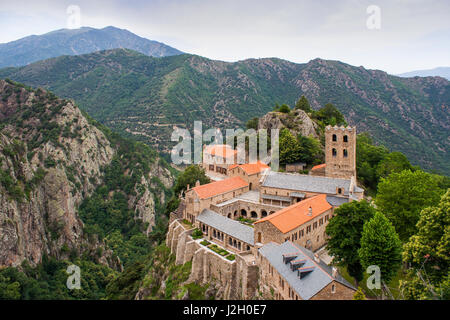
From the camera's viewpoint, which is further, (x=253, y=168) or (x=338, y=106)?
(x=338, y=106)

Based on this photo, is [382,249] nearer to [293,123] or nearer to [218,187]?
[218,187]

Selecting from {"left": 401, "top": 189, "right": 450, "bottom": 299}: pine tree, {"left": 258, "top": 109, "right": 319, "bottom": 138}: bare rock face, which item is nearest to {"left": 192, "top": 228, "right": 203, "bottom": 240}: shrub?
{"left": 401, "top": 189, "right": 450, "bottom": 299}: pine tree

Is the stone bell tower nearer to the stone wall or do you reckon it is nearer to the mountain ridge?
the stone wall

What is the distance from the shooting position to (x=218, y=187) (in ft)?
155

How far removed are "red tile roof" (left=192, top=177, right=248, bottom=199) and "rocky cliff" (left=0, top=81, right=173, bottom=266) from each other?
4128 cm

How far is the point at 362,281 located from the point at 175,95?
16769cm

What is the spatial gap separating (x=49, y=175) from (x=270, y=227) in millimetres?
74365

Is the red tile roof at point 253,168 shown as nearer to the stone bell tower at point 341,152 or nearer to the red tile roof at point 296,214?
the stone bell tower at point 341,152

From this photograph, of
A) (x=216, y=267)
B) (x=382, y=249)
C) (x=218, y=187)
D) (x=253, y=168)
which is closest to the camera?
(x=382, y=249)

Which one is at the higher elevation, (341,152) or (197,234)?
(341,152)

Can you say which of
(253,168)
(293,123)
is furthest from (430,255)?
(293,123)

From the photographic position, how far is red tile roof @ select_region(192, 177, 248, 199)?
4462 cm

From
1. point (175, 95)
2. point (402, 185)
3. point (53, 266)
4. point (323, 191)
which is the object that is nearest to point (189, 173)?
point (323, 191)
